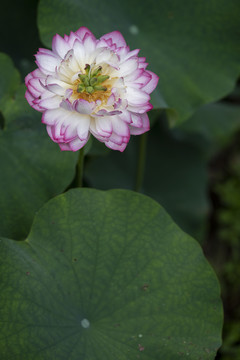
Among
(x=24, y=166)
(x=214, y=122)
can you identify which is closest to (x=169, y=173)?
(x=214, y=122)

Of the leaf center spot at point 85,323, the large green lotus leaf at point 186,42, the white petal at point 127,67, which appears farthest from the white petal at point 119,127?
the large green lotus leaf at point 186,42

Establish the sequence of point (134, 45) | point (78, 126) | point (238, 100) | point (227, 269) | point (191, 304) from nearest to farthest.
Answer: point (78, 126)
point (191, 304)
point (134, 45)
point (227, 269)
point (238, 100)

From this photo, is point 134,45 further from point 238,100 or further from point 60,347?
point 238,100

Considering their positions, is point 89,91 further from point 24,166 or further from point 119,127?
point 24,166

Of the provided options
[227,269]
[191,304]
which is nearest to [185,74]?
[191,304]

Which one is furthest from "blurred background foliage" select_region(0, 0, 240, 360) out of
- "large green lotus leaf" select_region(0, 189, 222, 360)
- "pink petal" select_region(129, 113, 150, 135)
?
"pink petal" select_region(129, 113, 150, 135)
